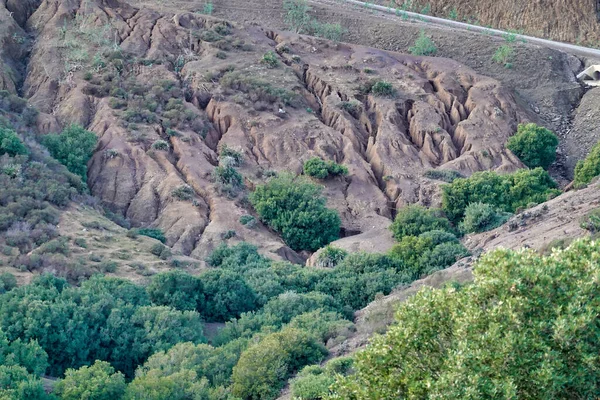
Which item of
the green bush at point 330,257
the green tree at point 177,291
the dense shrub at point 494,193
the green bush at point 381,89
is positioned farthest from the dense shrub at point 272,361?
the green bush at point 381,89

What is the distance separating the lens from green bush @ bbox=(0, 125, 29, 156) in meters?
41.7

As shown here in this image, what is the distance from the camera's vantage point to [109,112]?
1978 inches

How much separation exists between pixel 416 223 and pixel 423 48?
1871 centimetres

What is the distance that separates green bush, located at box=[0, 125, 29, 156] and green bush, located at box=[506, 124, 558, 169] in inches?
971

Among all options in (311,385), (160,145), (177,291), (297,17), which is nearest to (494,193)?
(160,145)

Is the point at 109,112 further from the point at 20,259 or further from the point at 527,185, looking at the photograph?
the point at 527,185

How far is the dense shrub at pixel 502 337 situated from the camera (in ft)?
51.0

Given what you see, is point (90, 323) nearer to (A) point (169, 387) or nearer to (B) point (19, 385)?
(A) point (169, 387)

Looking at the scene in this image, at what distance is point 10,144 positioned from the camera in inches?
1649

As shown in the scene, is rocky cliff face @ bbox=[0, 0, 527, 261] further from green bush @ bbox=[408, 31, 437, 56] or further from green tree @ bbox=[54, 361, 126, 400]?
green tree @ bbox=[54, 361, 126, 400]

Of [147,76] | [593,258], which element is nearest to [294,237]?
[147,76]

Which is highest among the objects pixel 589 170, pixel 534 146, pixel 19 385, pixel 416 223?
pixel 589 170

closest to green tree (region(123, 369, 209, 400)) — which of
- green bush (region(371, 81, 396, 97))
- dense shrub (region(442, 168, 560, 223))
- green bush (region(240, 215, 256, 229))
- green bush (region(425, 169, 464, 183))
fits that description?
green bush (region(240, 215, 256, 229))

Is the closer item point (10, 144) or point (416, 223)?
point (10, 144)
